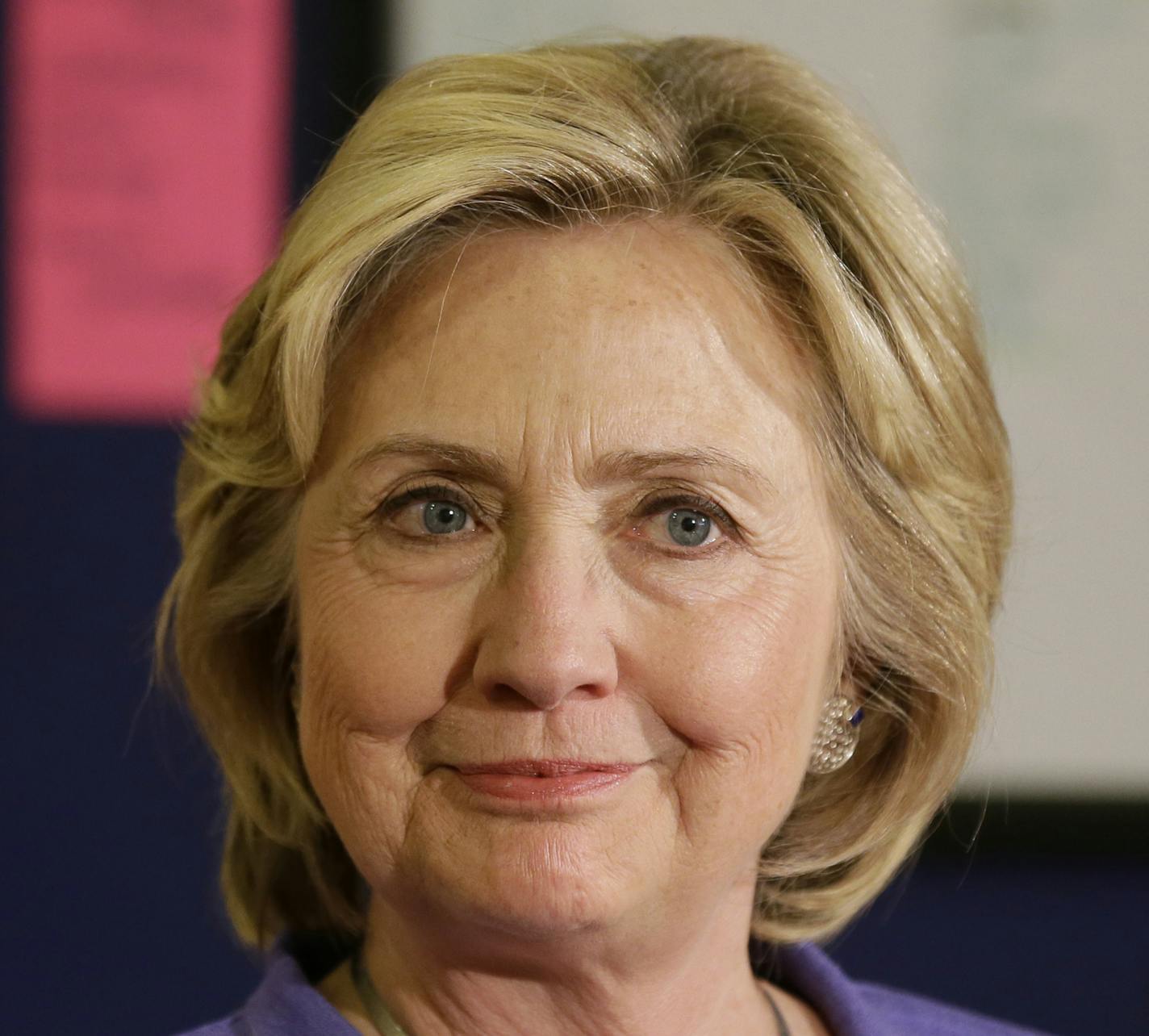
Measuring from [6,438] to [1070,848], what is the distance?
5.33 ft

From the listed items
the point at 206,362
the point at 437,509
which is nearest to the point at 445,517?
the point at 437,509

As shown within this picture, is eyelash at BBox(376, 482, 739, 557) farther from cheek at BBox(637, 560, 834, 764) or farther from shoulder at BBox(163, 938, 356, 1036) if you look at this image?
shoulder at BBox(163, 938, 356, 1036)

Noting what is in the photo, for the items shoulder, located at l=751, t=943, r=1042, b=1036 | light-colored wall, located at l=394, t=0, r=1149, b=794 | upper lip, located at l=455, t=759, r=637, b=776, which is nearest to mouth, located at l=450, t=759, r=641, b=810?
upper lip, located at l=455, t=759, r=637, b=776

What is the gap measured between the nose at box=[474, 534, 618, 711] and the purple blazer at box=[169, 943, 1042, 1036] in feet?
1.19

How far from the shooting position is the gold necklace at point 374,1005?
1.37m

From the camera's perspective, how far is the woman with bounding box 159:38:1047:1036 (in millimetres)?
1208

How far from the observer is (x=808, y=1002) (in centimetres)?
159

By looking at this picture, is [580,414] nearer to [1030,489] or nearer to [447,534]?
[447,534]

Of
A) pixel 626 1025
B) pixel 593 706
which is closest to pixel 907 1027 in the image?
pixel 626 1025

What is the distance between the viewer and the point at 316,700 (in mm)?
1296

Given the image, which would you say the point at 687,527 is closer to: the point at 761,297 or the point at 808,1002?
the point at 761,297

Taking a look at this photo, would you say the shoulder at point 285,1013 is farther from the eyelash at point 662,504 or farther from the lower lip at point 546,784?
the eyelash at point 662,504

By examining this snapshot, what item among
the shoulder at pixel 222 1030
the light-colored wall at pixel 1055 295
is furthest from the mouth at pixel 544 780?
the light-colored wall at pixel 1055 295

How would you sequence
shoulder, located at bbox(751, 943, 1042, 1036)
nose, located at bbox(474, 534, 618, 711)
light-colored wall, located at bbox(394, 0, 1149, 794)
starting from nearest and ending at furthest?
nose, located at bbox(474, 534, 618, 711)
shoulder, located at bbox(751, 943, 1042, 1036)
light-colored wall, located at bbox(394, 0, 1149, 794)
